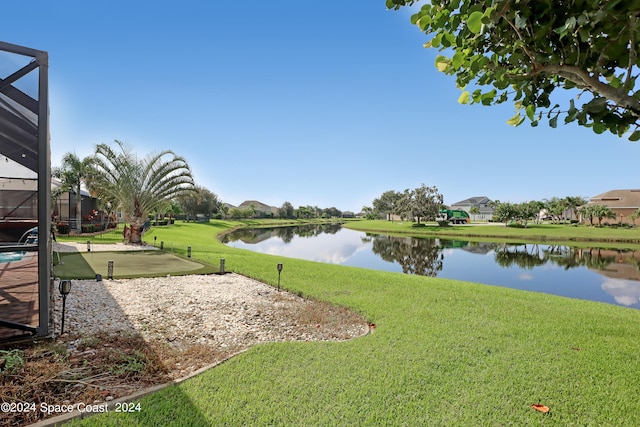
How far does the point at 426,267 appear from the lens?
16.0 m

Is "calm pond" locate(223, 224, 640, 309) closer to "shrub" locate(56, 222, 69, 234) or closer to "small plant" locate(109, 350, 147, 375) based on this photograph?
"small plant" locate(109, 350, 147, 375)

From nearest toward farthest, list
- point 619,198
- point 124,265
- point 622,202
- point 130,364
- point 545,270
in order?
1. point 130,364
2. point 124,265
3. point 545,270
4. point 622,202
5. point 619,198

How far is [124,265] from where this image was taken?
33.2ft

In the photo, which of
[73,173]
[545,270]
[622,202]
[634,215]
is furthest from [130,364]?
[622,202]

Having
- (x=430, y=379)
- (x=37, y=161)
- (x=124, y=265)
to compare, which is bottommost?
(x=430, y=379)

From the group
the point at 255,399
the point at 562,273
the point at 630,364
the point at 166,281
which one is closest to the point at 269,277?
the point at 166,281

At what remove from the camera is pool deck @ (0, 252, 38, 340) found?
4.04 metres

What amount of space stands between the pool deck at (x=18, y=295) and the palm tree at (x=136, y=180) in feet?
31.6

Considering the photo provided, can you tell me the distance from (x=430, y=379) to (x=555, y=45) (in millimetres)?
3102

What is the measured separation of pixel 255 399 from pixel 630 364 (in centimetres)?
442

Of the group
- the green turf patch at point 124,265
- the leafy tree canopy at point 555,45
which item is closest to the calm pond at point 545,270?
the green turf patch at point 124,265

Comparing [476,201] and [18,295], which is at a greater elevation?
[476,201]

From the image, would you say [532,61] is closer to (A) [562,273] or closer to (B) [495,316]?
(B) [495,316]

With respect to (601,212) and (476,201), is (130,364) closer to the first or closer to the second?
(601,212)
